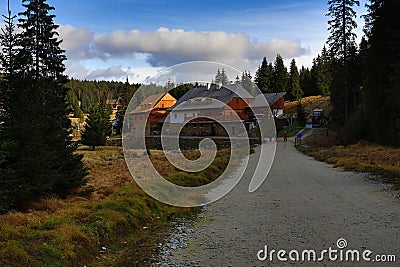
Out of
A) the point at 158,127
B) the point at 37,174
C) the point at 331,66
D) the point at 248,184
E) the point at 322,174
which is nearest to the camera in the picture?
the point at 37,174

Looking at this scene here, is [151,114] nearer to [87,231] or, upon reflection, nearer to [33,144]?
[33,144]

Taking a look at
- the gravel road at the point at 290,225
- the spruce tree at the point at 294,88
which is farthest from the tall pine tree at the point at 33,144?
the spruce tree at the point at 294,88

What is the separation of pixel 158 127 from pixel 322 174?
3179 cm

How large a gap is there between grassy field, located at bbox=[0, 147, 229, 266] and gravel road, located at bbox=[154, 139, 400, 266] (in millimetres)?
891

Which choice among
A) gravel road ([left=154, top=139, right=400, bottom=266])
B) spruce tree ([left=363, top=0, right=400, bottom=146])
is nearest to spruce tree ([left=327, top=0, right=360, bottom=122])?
spruce tree ([left=363, top=0, right=400, bottom=146])

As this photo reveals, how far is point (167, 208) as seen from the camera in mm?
11789

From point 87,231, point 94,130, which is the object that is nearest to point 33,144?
point 87,231

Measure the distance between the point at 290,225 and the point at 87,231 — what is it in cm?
465

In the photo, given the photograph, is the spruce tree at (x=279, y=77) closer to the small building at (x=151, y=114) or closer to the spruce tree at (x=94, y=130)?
the small building at (x=151, y=114)

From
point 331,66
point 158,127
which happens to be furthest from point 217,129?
point 331,66

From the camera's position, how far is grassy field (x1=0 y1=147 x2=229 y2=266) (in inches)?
253

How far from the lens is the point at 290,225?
8.92m

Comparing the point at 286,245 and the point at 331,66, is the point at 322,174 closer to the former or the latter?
the point at 286,245

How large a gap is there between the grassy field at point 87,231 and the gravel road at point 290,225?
2.92 feet
